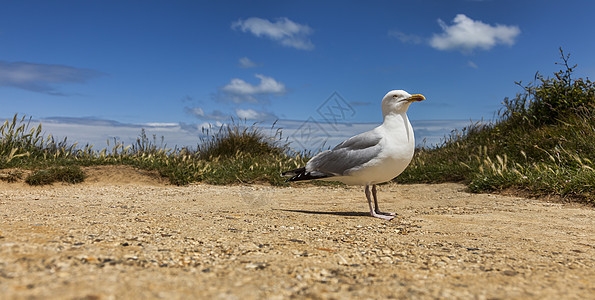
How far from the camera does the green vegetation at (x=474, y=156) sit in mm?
7094

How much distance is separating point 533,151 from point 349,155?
6.02m

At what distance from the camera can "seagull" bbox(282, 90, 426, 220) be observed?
457 cm

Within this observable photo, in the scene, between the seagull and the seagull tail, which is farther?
the seagull tail

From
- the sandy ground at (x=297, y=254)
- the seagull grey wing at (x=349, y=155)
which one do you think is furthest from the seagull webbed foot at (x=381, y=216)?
the seagull grey wing at (x=349, y=155)

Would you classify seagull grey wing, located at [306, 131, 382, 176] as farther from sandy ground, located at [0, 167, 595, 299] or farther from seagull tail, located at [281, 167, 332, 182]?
sandy ground, located at [0, 167, 595, 299]

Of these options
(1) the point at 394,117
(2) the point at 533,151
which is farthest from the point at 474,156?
(1) the point at 394,117

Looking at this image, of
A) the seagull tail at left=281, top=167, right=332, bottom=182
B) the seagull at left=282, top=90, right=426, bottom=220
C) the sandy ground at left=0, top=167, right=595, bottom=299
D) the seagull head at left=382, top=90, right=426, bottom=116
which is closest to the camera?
the sandy ground at left=0, top=167, right=595, bottom=299

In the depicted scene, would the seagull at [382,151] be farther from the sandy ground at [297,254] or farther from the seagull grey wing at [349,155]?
the sandy ground at [297,254]

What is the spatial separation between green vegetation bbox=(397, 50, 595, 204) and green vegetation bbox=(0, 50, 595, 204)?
2 centimetres

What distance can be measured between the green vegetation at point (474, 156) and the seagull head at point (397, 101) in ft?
10.5

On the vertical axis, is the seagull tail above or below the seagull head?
below

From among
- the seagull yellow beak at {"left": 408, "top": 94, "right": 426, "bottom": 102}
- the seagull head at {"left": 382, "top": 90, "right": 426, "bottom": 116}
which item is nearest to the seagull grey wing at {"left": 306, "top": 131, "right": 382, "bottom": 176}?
the seagull head at {"left": 382, "top": 90, "right": 426, "bottom": 116}

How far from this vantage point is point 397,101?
186 inches

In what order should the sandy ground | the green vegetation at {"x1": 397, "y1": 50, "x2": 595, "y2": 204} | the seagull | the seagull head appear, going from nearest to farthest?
1. the sandy ground
2. the seagull
3. the seagull head
4. the green vegetation at {"x1": 397, "y1": 50, "x2": 595, "y2": 204}
